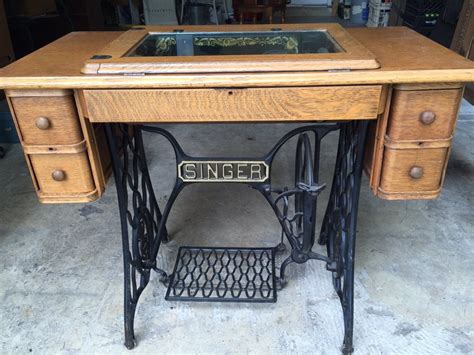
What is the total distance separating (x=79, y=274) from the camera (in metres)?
1.88

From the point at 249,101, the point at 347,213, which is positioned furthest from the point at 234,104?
the point at 347,213

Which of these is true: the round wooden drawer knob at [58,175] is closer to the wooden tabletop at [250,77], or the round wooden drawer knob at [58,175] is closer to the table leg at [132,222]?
the table leg at [132,222]

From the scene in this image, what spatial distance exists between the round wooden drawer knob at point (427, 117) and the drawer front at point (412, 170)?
0.32ft

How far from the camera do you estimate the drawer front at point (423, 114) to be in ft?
3.79

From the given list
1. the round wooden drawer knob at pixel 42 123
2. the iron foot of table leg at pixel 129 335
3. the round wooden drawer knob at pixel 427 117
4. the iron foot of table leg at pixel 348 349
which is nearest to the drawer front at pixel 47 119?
the round wooden drawer knob at pixel 42 123

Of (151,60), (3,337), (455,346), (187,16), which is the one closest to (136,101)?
(151,60)

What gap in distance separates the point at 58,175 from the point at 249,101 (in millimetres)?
608

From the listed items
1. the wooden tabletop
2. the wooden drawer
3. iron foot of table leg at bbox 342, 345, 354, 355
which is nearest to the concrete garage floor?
iron foot of table leg at bbox 342, 345, 354, 355

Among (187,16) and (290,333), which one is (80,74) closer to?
(290,333)

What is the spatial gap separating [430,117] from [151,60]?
0.77 meters

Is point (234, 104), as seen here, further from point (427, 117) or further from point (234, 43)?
point (427, 117)

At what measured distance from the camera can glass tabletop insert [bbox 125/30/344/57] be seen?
1.30m

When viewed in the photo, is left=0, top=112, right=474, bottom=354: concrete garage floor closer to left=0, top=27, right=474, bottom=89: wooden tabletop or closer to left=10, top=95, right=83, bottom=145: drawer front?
left=10, top=95, right=83, bottom=145: drawer front

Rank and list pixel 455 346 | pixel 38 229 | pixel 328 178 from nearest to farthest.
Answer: pixel 455 346 → pixel 38 229 → pixel 328 178
